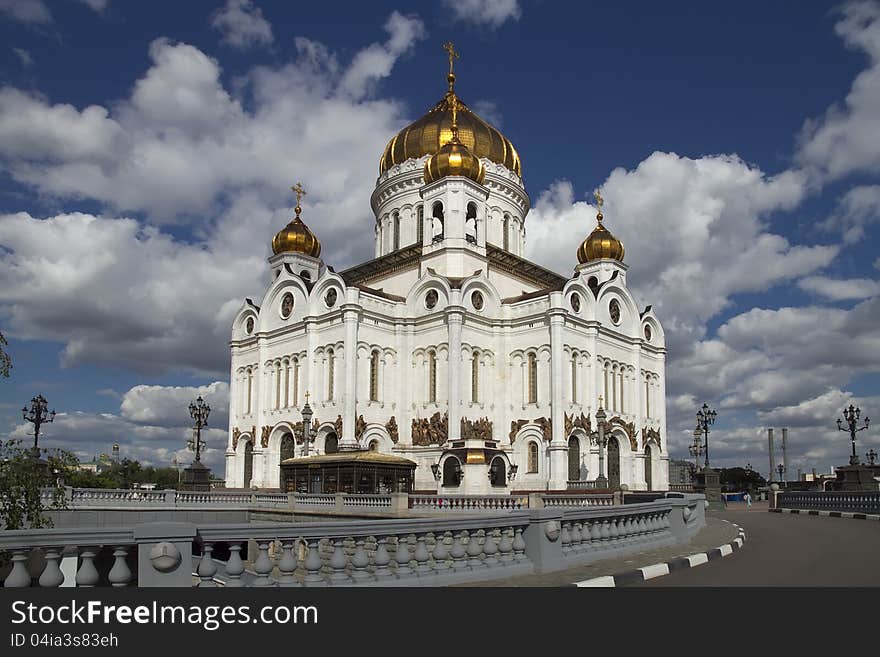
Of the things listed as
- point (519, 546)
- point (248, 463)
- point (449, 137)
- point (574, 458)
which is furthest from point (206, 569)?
point (449, 137)

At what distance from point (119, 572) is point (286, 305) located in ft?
128

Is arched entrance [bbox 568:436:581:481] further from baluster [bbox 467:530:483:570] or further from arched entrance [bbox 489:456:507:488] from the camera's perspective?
baluster [bbox 467:530:483:570]

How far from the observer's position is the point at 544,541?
10102mm

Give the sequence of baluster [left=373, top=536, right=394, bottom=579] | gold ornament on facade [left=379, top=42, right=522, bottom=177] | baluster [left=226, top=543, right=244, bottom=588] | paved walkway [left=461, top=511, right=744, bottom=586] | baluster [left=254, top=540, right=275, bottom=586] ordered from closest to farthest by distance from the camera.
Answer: baluster [left=226, top=543, right=244, bottom=588]
baluster [left=254, top=540, right=275, bottom=586]
baluster [left=373, top=536, right=394, bottom=579]
paved walkway [left=461, top=511, right=744, bottom=586]
gold ornament on facade [left=379, top=42, right=522, bottom=177]

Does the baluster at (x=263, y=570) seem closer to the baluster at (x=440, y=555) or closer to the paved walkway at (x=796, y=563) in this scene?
the baluster at (x=440, y=555)

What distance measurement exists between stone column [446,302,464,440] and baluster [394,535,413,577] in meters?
29.0

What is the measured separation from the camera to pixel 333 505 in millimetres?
26266

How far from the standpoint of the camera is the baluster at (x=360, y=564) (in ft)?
26.2

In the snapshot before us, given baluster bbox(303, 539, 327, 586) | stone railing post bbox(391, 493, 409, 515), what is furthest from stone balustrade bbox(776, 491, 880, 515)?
baluster bbox(303, 539, 327, 586)

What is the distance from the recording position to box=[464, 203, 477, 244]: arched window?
43844 millimetres

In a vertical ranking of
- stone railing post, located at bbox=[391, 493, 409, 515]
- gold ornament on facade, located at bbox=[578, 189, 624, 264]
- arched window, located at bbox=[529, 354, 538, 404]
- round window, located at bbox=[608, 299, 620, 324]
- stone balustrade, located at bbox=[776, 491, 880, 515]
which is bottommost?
stone balustrade, located at bbox=[776, 491, 880, 515]

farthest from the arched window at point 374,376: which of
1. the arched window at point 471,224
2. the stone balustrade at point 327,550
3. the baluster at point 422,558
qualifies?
the baluster at point 422,558
